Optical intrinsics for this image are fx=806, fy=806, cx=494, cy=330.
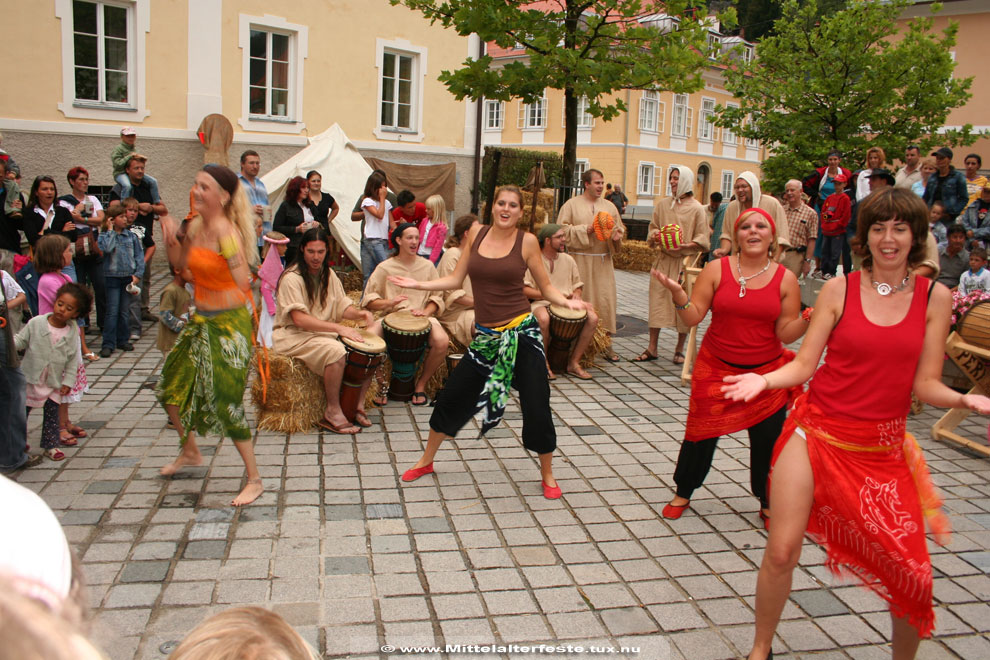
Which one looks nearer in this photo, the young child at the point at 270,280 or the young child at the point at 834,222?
the young child at the point at 270,280

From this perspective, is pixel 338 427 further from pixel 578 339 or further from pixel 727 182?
pixel 727 182

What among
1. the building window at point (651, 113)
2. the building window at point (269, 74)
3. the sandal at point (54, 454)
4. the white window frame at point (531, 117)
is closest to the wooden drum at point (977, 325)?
the sandal at point (54, 454)

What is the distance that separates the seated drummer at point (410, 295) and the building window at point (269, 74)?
910 cm

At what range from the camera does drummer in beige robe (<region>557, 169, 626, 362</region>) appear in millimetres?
8773

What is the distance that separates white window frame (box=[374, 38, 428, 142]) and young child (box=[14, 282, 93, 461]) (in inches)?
470

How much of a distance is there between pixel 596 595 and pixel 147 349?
20.9ft

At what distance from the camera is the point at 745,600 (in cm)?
392

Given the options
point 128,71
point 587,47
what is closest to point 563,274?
point 587,47

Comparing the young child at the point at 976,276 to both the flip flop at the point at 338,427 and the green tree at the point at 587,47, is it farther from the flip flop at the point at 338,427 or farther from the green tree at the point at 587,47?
the flip flop at the point at 338,427

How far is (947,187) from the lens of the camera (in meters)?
11.2

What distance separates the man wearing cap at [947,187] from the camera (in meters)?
11.1

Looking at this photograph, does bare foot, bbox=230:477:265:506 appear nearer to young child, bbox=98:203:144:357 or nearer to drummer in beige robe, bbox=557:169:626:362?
young child, bbox=98:203:144:357

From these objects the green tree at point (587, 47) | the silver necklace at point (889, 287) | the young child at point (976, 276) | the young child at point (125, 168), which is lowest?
the young child at point (976, 276)

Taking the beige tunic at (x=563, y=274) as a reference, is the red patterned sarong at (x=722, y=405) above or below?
below
